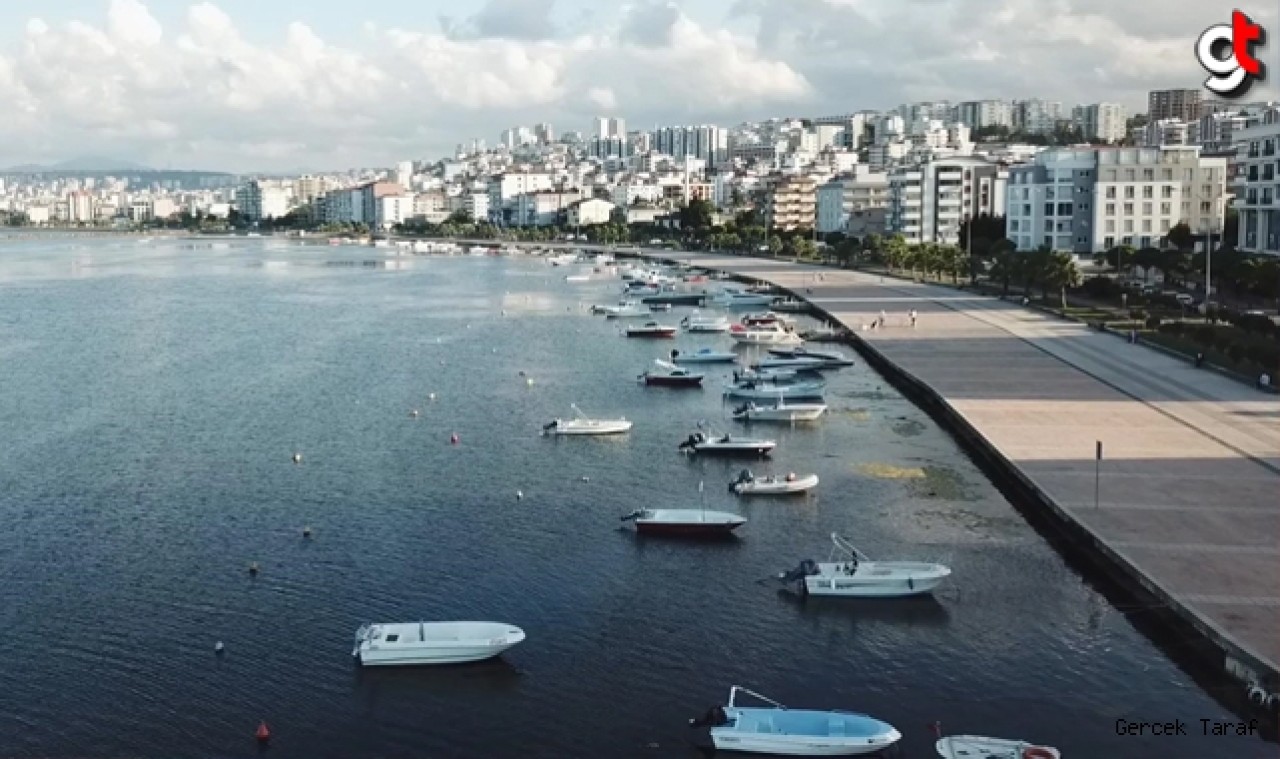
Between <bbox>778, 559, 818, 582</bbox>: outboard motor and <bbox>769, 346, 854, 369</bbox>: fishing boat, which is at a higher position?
<bbox>769, 346, 854, 369</bbox>: fishing boat

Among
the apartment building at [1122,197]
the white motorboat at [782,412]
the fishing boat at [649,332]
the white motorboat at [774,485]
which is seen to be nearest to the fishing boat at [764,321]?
the fishing boat at [649,332]

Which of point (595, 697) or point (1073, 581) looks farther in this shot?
point (1073, 581)

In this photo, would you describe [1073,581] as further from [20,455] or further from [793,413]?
[20,455]

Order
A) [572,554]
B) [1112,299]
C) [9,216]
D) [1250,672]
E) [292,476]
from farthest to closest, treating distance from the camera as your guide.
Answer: [9,216] < [1112,299] < [292,476] < [572,554] < [1250,672]

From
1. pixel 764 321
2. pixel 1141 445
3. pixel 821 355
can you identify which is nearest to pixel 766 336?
pixel 764 321

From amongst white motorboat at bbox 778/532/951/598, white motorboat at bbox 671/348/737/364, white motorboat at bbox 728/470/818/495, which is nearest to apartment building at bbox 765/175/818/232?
white motorboat at bbox 671/348/737/364

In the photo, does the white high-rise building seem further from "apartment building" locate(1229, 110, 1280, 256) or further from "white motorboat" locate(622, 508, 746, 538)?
"white motorboat" locate(622, 508, 746, 538)

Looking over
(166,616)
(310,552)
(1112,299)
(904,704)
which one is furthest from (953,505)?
(1112,299)
